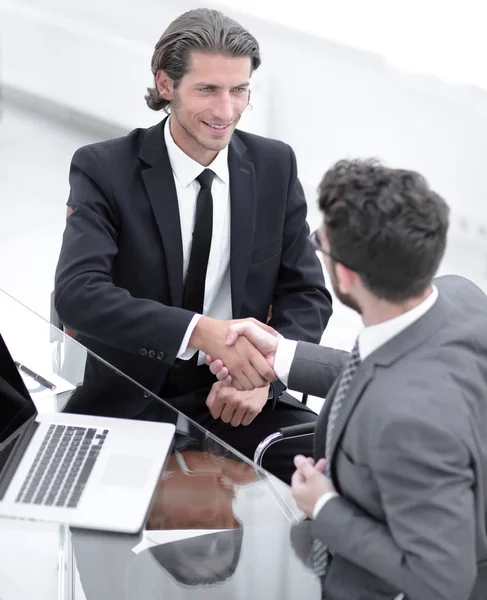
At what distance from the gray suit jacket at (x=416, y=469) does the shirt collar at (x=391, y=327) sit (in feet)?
0.04

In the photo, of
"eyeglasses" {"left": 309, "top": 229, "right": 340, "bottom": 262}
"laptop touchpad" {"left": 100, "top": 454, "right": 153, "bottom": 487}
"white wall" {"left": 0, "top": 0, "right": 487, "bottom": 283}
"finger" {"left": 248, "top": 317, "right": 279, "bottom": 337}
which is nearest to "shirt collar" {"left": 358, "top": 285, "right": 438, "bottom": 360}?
"eyeglasses" {"left": 309, "top": 229, "right": 340, "bottom": 262}

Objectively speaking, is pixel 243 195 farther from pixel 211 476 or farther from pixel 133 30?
pixel 133 30

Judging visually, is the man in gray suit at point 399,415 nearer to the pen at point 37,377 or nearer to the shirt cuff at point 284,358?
the shirt cuff at point 284,358

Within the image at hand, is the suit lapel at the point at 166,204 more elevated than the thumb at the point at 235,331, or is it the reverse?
the suit lapel at the point at 166,204

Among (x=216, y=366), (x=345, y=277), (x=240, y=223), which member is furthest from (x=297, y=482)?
(x=240, y=223)

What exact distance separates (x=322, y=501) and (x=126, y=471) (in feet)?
1.44

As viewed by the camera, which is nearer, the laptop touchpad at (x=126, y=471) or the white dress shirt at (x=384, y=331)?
the white dress shirt at (x=384, y=331)

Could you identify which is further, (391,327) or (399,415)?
(391,327)

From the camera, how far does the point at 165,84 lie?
2486mm

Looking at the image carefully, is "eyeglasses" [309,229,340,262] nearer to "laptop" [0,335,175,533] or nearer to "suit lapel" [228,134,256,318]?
"laptop" [0,335,175,533]

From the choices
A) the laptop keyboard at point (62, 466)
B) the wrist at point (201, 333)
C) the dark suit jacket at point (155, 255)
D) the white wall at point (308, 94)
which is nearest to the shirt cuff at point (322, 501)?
the laptop keyboard at point (62, 466)

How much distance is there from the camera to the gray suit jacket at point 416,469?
145 centimetres

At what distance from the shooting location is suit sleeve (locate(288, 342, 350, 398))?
2.12 meters

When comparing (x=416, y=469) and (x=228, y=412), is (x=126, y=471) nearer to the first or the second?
(x=228, y=412)
